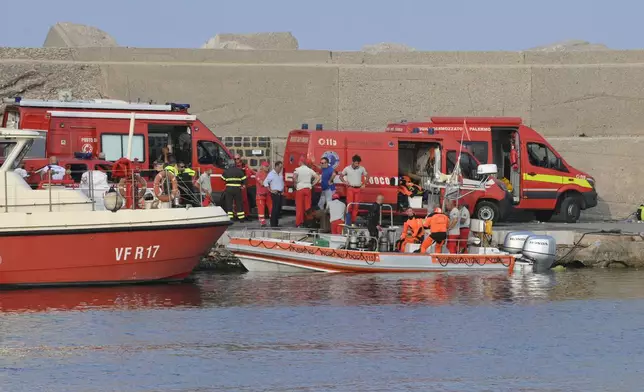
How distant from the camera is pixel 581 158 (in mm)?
30719

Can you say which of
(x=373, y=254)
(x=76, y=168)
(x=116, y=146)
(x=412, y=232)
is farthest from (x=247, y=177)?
(x=373, y=254)

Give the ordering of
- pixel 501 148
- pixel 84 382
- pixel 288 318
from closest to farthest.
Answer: pixel 84 382, pixel 288 318, pixel 501 148

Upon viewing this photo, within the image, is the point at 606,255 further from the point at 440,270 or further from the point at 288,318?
the point at 288,318

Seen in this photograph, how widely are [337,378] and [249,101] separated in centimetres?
1717

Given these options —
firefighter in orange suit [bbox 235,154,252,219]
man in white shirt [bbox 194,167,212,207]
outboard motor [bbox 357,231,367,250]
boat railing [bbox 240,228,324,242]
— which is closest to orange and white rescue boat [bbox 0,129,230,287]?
boat railing [bbox 240,228,324,242]

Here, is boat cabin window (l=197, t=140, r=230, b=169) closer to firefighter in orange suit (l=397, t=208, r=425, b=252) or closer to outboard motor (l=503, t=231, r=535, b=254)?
firefighter in orange suit (l=397, t=208, r=425, b=252)

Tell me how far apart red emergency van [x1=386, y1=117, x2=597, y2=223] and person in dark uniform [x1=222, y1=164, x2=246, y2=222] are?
3.10 metres

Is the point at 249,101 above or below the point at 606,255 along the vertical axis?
above

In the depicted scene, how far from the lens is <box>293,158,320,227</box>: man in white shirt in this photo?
2428cm

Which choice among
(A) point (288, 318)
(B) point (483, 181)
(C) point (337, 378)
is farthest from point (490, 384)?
(B) point (483, 181)

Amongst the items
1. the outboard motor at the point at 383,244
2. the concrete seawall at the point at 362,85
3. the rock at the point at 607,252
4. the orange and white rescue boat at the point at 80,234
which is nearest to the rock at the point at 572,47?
the concrete seawall at the point at 362,85

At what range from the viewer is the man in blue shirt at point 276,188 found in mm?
24703

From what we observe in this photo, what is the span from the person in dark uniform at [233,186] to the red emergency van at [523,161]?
10.2ft

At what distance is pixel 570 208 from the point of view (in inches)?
1061
